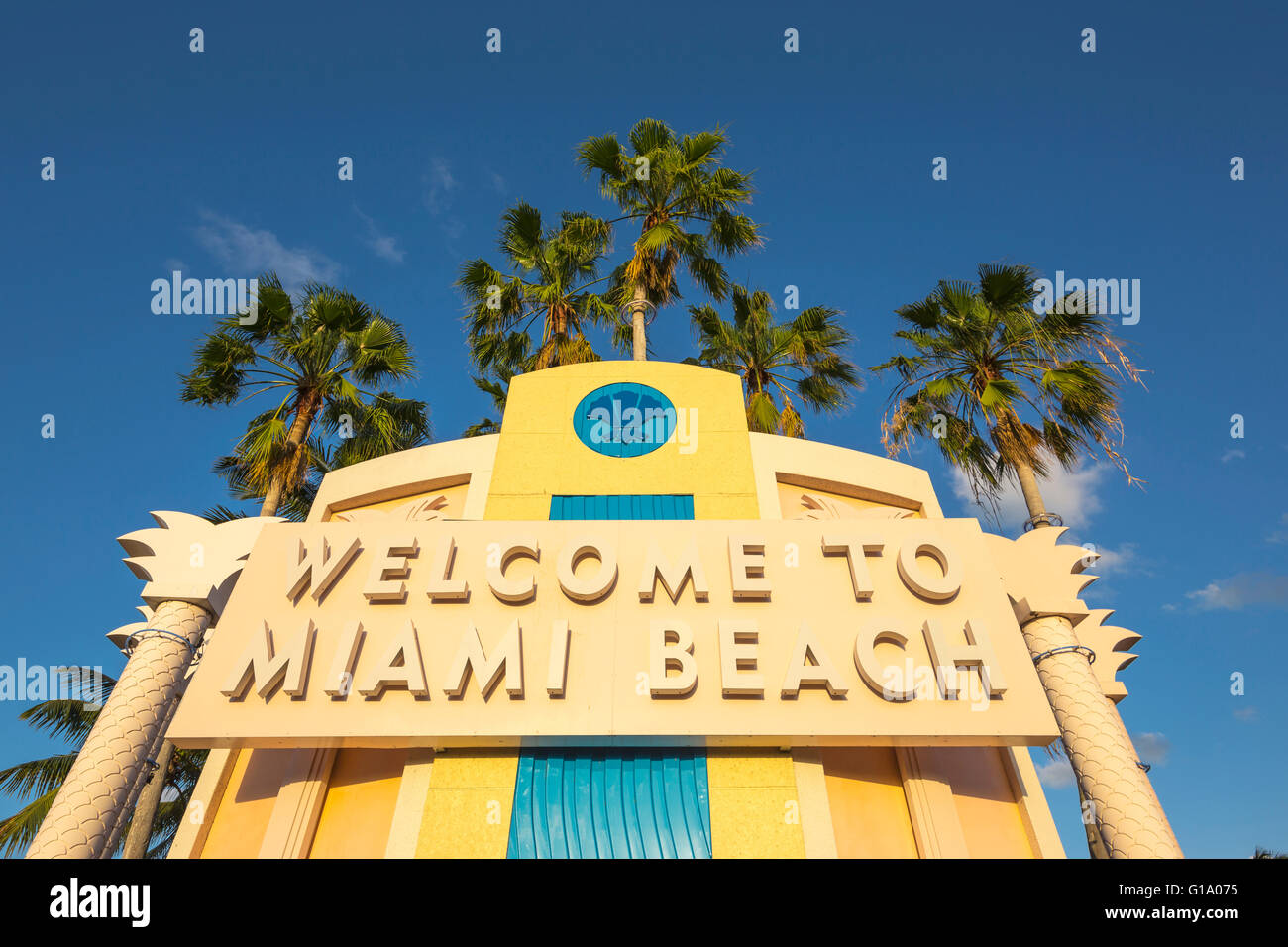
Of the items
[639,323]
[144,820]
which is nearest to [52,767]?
[144,820]

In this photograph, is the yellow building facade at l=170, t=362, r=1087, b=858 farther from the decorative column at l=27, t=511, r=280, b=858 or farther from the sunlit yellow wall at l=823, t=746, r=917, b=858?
the decorative column at l=27, t=511, r=280, b=858

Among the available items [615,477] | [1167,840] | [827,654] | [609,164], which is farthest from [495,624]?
[609,164]

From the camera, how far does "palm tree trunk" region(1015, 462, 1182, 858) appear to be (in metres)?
7.67

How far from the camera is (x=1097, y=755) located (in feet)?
27.1

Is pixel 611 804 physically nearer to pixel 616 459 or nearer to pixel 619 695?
pixel 619 695

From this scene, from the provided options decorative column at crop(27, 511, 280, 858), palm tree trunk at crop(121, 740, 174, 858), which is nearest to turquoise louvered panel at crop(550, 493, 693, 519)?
decorative column at crop(27, 511, 280, 858)

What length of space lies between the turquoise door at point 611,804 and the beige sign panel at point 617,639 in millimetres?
539

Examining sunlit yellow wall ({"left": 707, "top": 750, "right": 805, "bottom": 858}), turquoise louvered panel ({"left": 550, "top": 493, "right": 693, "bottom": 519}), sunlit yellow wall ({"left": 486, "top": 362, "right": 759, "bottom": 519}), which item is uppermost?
sunlit yellow wall ({"left": 486, "top": 362, "right": 759, "bottom": 519})

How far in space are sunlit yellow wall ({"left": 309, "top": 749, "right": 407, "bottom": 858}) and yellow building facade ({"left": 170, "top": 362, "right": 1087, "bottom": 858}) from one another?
1.1 inches

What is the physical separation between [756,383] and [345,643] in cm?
1242

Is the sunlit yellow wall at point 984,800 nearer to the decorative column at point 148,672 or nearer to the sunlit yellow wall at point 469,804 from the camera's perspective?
the sunlit yellow wall at point 469,804

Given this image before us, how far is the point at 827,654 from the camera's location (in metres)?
8.31

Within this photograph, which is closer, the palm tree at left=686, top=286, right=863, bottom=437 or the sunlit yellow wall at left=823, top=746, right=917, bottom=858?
the sunlit yellow wall at left=823, top=746, right=917, bottom=858
